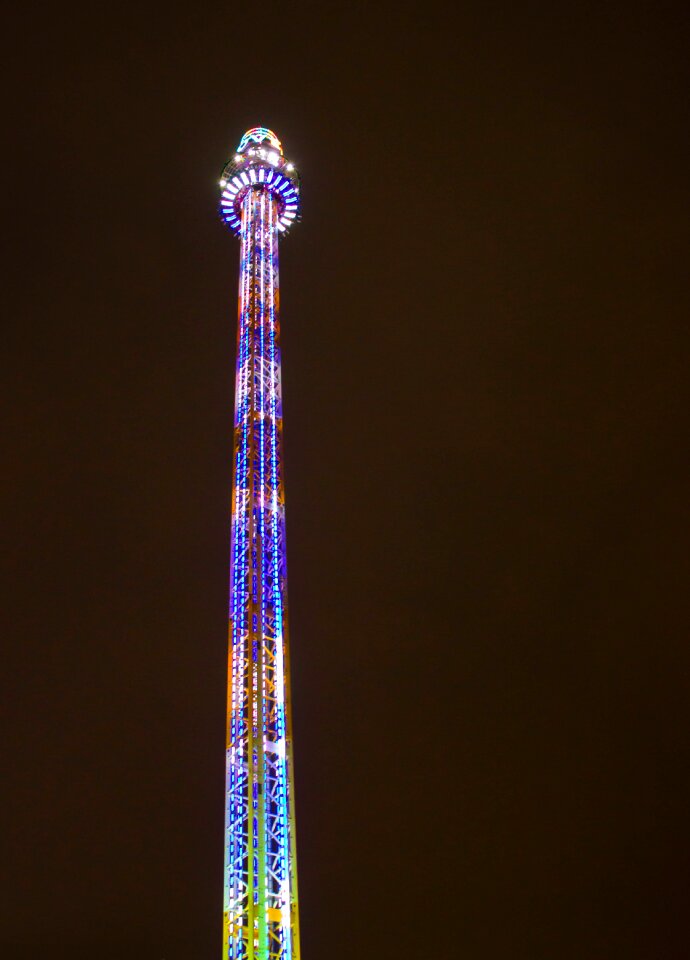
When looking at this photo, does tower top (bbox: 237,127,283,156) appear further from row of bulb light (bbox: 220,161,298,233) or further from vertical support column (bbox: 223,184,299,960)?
vertical support column (bbox: 223,184,299,960)

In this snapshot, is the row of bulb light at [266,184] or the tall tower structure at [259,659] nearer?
the tall tower structure at [259,659]

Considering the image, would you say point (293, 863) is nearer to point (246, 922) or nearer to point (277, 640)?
point (246, 922)

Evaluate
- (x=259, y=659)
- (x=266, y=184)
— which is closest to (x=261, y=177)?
(x=266, y=184)

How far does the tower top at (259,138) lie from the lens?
40719 millimetres

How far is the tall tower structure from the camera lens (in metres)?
24.0

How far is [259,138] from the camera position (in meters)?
40.8

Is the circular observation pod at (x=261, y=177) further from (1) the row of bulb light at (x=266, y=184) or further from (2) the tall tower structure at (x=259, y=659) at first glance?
(2) the tall tower structure at (x=259, y=659)

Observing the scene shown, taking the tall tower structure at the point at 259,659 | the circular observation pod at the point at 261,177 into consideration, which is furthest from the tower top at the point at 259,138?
the tall tower structure at the point at 259,659

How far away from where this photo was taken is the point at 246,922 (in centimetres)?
2364

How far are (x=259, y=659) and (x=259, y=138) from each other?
947 inches

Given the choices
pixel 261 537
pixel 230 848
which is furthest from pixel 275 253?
pixel 230 848

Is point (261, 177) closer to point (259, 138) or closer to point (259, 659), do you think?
point (259, 138)

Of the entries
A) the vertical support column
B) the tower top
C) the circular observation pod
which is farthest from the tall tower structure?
the tower top

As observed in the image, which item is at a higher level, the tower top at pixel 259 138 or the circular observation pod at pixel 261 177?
the tower top at pixel 259 138
